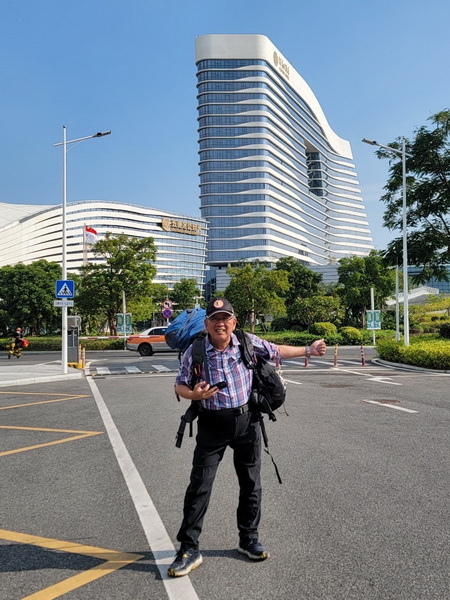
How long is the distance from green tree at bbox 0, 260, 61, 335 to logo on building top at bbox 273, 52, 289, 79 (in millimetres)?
127261

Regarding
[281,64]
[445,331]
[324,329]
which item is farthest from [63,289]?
[281,64]

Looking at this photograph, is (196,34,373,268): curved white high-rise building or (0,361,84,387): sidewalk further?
(196,34,373,268): curved white high-rise building

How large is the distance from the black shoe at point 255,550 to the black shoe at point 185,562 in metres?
0.31

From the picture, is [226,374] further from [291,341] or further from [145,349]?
[291,341]

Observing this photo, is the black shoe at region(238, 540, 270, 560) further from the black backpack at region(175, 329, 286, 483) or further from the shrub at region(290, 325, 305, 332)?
the shrub at region(290, 325, 305, 332)

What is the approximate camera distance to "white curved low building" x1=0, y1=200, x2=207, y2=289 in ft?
441

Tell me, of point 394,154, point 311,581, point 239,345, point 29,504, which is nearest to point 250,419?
point 239,345

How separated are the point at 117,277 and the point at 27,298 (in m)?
13.3

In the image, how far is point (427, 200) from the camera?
2595 cm

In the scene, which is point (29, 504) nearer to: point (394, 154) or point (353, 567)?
point (353, 567)

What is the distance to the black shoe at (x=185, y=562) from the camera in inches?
127

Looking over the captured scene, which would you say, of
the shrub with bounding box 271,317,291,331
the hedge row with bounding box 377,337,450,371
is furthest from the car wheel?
the shrub with bounding box 271,317,291,331

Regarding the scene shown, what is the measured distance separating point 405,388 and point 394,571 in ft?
36.3

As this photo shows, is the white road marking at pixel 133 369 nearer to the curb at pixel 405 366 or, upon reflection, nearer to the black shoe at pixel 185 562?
the curb at pixel 405 366
